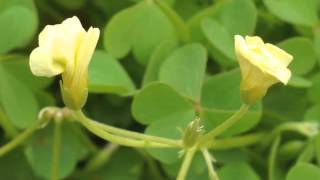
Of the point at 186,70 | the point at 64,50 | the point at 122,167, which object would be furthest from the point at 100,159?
the point at 64,50

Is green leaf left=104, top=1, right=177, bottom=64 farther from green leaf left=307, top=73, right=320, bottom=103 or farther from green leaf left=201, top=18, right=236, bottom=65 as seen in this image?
green leaf left=307, top=73, right=320, bottom=103

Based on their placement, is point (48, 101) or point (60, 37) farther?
point (48, 101)

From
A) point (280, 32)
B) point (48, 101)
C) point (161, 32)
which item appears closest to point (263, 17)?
point (280, 32)

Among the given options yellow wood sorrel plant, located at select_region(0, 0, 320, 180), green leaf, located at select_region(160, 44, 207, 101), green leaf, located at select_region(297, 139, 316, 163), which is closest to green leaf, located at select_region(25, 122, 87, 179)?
yellow wood sorrel plant, located at select_region(0, 0, 320, 180)

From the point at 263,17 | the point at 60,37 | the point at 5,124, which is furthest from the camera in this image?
the point at 263,17

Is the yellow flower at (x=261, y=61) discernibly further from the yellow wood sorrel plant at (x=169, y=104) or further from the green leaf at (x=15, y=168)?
the green leaf at (x=15, y=168)

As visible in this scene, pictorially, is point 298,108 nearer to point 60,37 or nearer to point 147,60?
point 147,60

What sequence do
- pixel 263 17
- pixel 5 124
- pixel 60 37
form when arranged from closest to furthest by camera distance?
pixel 60 37 < pixel 5 124 < pixel 263 17
